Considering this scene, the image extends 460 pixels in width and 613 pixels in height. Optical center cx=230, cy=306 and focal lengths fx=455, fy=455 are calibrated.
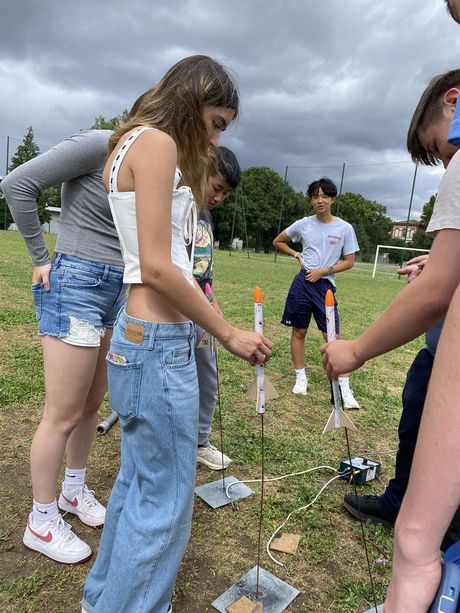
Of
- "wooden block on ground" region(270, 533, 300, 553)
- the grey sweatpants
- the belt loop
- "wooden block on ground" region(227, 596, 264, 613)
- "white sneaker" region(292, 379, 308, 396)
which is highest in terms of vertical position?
the belt loop

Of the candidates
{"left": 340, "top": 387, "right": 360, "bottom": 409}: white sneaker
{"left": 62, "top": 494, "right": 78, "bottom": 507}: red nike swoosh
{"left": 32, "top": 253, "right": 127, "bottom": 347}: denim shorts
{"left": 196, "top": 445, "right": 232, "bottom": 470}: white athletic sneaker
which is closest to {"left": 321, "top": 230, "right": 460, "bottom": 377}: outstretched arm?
{"left": 32, "top": 253, "right": 127, "bottom": 347}: denim shorts

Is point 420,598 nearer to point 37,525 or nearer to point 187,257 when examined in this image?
point 187,257

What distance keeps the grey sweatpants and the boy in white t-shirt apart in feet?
5.11

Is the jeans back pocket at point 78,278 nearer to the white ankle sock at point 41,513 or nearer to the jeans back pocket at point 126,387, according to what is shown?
the jeans back pocket at point 126,387

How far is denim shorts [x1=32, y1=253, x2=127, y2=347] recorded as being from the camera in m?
1.81

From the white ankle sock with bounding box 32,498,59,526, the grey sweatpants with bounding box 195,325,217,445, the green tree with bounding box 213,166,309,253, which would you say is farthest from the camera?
the green tree with bounding box 213,166,309,253

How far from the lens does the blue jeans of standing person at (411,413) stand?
2.12m

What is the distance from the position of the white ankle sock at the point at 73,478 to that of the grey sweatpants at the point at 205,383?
0.80m

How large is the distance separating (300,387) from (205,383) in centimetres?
167

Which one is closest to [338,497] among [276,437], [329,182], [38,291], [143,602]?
[276,437]

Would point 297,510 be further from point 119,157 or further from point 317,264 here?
point 317,264

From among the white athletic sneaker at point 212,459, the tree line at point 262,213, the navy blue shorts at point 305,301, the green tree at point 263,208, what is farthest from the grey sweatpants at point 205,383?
the green tree at point 263,208

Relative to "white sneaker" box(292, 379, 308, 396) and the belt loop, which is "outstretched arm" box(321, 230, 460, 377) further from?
"white sneaker" box(292, 379, 308, 396)

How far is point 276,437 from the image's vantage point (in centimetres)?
326
